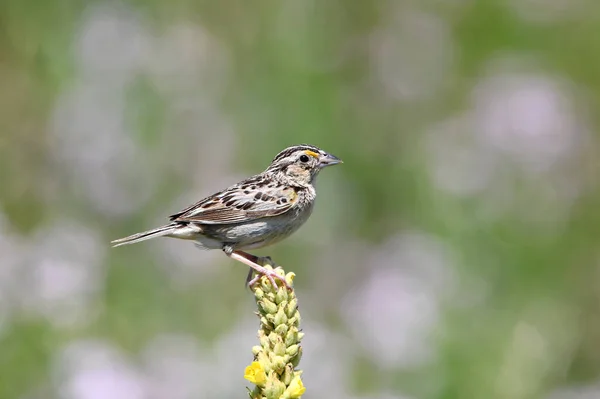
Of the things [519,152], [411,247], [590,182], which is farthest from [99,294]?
[590,182]

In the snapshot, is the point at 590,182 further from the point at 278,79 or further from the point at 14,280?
the point at 14,280

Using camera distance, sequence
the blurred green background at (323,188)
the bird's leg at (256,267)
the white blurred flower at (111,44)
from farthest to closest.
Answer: the white blurred flower at (111,44), the blurred green background at (323,188), the bird's leg at (256,267)

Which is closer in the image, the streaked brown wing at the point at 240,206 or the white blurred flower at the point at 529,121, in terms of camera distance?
the streaked brown wing at the point at 240,206

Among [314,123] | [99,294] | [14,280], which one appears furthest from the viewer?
[314,123]

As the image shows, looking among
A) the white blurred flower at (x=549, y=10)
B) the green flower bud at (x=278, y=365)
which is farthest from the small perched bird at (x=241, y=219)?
the white blurred flower at (x=549, y=10)

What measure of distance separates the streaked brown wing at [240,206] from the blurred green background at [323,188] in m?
1.20

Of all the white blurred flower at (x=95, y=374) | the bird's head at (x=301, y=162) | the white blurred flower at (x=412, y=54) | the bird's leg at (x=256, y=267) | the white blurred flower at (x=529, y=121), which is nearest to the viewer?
the bird's leg at (x=256, y=267)

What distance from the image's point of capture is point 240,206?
4371mm

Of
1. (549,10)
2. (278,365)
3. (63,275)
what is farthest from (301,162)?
(549,10)

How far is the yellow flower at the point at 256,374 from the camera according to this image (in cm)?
216

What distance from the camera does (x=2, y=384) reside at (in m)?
4.76

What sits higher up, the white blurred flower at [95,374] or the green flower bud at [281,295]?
the white blurred flower at [95,374]

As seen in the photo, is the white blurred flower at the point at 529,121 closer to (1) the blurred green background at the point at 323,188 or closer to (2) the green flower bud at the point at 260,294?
(1) the blurred green background at the point at 323,188

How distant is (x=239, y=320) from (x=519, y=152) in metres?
3.01
